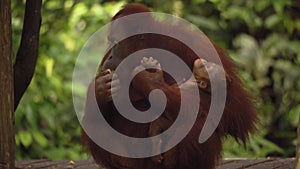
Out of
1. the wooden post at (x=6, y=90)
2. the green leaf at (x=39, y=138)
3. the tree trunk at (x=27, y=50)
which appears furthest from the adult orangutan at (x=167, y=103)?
the green leaf at (x=39, y=138)

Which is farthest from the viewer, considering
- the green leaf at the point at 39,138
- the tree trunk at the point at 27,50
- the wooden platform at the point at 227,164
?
the green leaf at the point at 39,138

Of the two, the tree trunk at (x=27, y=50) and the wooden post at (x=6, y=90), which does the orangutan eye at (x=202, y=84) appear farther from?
the tree trunk at (x=27, y=50)

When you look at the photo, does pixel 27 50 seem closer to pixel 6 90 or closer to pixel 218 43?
pixel 6 90

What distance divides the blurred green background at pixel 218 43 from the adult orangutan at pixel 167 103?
1.53m

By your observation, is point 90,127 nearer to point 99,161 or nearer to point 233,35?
point 99,161

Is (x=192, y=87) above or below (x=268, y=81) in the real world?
above

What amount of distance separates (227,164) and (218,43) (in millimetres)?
1682

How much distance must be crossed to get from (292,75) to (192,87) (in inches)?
115

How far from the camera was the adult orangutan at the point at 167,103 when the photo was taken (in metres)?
2.17

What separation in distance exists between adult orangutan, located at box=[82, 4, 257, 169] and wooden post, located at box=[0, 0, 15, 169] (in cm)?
23

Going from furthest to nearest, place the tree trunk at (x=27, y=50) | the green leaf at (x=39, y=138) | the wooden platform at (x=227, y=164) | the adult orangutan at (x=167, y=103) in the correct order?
the green leaf at (x=39, y=138), the wooden platform at (x=227, y=164), the tree trunk at (x=27, y=50), the adult orangutan at (x=167, y=103)

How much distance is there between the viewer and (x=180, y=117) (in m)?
2.16

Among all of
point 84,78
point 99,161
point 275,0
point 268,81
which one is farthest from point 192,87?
point 268,81

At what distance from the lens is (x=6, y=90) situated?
7.43 ft
